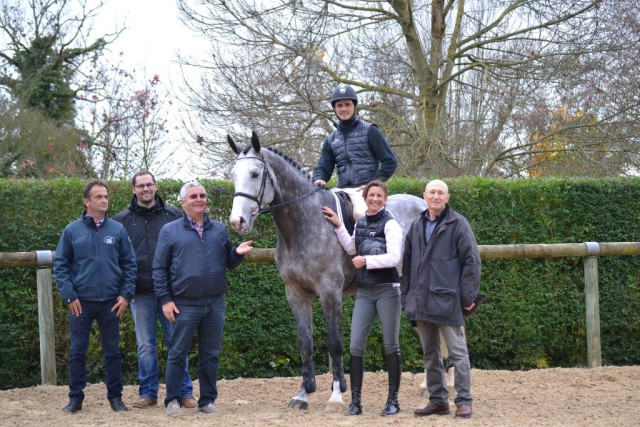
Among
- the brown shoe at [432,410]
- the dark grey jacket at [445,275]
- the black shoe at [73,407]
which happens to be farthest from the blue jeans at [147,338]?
the dark grey jacket at [445,275]

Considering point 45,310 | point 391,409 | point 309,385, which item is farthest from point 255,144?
point 45,310

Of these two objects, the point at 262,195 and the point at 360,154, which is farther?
the point at 360,154

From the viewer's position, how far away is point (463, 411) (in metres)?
5.24

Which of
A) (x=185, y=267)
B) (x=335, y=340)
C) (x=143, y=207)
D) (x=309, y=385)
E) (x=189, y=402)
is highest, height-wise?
(x=143, y=207)

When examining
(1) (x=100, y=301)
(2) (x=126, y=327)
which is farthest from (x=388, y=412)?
(2) (x=126, y=327)

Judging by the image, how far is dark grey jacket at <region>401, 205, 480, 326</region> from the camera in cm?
518

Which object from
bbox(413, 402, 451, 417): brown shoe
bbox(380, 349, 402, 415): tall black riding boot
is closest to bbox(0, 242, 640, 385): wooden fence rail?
bbox(380, 349, 402, 415): tall black riding boot

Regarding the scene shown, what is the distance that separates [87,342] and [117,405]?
1.83ft

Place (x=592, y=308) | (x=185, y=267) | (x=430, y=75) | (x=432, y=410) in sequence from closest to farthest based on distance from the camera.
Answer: (x=432, y=410)
(x=185, y=267)
(x=592, y=308)
(x=430, y=75)

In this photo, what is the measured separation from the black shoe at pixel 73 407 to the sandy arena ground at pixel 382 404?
57mm

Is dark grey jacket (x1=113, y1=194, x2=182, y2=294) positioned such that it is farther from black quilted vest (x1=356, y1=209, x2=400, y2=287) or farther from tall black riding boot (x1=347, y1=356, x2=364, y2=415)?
tall black riding boot (x1=347, y1=356, x2=364, y2=415)

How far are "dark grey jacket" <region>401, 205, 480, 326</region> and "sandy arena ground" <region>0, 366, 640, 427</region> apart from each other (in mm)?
751

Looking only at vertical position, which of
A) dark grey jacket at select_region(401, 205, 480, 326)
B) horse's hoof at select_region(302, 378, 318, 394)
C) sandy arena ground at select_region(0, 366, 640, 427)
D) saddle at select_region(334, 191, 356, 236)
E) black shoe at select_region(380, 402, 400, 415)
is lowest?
sandy arena ground at select_region(0, 366, 640, 427)

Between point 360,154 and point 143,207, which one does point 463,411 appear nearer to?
point 360,154
